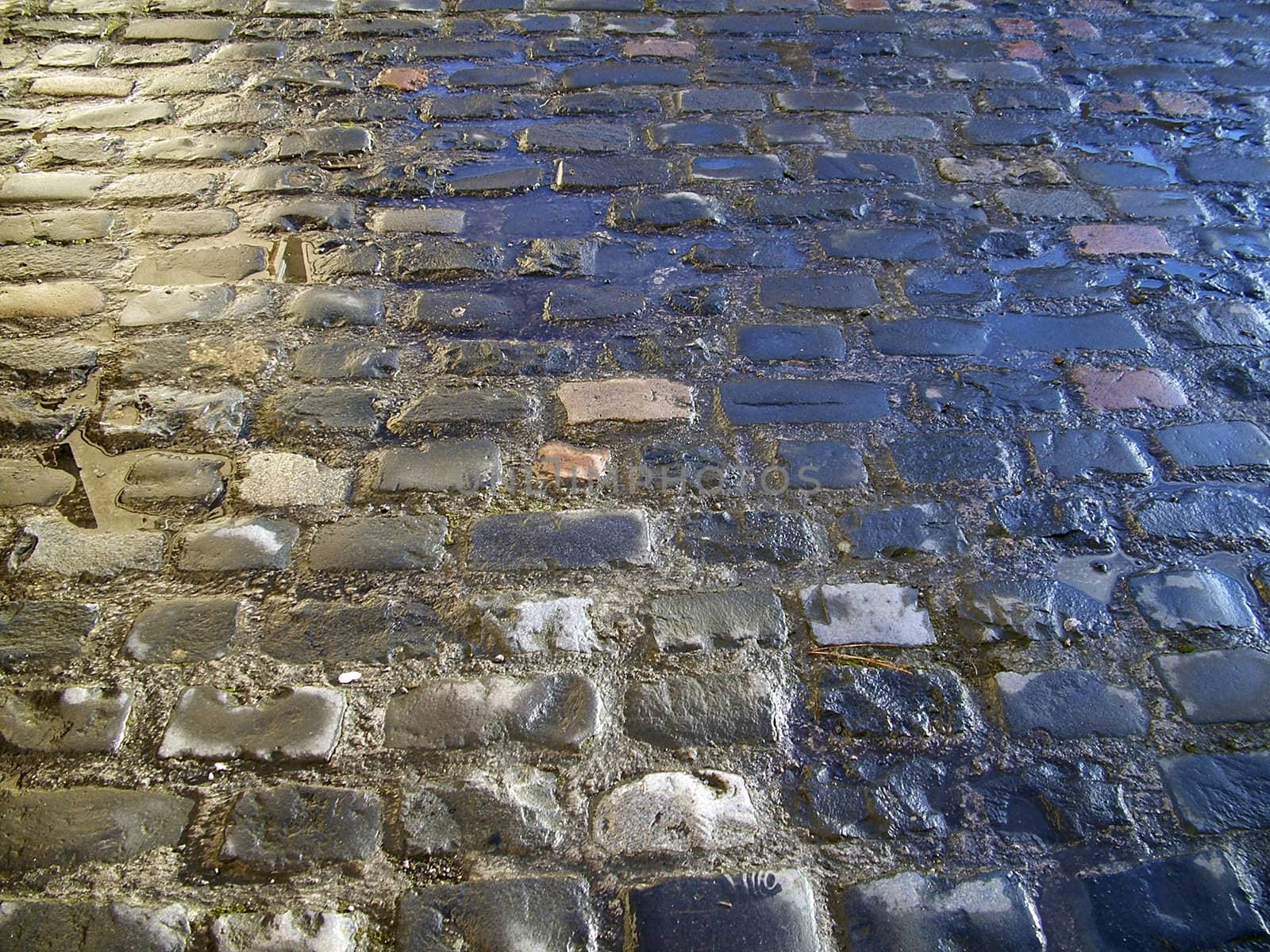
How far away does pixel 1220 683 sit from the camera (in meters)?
1.45

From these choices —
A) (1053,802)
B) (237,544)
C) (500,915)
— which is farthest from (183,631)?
(1053,802)

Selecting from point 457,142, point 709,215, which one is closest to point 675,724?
point 709,215

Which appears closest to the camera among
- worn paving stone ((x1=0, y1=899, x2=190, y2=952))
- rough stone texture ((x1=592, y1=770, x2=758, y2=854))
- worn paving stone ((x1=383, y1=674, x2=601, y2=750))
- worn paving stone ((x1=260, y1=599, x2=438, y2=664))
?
worn paving stone ((x1=0, y1=899, x2=190, y2=952))

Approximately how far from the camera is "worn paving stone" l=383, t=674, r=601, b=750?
1.37 m

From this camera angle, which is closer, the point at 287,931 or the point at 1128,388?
the point at 287,931

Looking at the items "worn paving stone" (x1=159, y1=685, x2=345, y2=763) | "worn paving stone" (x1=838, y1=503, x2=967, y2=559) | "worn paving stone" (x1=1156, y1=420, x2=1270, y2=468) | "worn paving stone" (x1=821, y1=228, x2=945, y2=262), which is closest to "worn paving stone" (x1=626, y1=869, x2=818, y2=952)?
"worn paving stone" (x1=159, y1=685, x2=345, y2=763)

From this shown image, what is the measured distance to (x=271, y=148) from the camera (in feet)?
8.53

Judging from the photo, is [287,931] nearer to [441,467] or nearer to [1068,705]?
[441,467]

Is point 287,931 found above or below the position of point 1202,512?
below

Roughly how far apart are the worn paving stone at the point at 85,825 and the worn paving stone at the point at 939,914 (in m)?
0.85

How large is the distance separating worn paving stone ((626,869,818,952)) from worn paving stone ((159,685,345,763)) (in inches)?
18.6

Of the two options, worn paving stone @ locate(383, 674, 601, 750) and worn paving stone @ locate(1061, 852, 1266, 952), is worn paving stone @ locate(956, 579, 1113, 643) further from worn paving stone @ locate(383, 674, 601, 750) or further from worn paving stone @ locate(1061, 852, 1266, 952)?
worn paving stone @ locate(383, 674, 601, 750)

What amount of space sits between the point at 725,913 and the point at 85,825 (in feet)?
2.63

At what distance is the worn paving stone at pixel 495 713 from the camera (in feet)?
4.49
